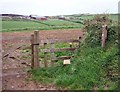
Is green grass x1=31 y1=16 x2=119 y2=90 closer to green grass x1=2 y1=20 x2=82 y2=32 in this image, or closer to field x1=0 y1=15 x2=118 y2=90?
field x1=0 y1=15 x2=118 y2=90

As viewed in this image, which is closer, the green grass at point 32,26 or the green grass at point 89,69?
the green grass at point 89,69

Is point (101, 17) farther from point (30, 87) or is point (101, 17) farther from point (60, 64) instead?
point (30, 87)

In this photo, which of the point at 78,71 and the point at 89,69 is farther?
the point at 78,71

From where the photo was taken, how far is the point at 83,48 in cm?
1361

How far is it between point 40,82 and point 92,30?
12.5ft

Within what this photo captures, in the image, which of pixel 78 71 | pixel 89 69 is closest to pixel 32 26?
pixel 78 71

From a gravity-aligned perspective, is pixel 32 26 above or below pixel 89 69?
above

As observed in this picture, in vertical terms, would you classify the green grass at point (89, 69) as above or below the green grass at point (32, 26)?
below

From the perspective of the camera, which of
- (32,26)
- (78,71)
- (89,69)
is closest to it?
(89,69)

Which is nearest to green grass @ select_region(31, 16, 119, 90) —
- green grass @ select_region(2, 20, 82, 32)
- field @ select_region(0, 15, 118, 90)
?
field @ select_region(0, 15, 118, 90)

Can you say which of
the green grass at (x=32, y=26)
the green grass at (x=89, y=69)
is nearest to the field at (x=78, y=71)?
the green grass at (x=89, y=69)

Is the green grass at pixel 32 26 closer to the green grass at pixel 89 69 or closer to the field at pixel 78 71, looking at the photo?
the field at pixel 78 71

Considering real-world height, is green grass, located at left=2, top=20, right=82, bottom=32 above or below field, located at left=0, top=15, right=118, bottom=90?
above

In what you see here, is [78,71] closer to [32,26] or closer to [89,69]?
[89,69]
